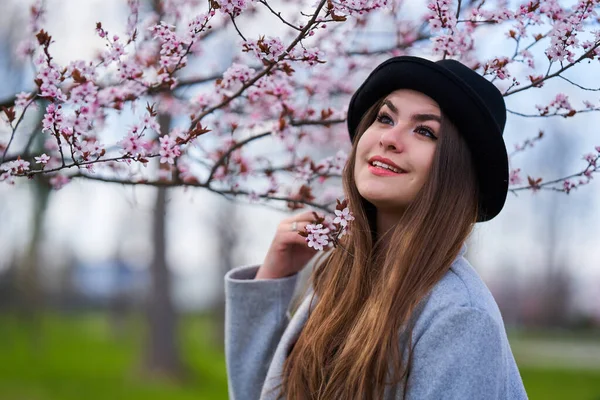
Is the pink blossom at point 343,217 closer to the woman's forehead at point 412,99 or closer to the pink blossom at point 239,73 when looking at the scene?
the woman's forehead at point 412,99

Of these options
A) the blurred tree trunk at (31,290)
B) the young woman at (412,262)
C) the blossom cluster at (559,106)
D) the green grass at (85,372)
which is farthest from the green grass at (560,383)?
the blurred tree trunk at (31,290)

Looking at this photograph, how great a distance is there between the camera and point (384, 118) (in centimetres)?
174

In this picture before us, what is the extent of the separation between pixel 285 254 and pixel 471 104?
0.81m

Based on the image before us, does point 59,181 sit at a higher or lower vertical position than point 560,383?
higher

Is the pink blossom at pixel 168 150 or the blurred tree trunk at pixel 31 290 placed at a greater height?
the pink blossom at pixel 168 150

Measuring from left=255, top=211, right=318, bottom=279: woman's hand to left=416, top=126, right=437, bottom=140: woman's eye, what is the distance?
530 mm

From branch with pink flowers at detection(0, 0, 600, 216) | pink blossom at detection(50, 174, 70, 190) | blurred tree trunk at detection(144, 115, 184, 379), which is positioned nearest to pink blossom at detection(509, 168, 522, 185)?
branch with pink flowers at detection(0, 0, 600, 216)

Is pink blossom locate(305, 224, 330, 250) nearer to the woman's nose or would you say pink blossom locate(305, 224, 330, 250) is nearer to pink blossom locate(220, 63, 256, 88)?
the woman's nose

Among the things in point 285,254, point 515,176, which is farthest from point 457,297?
point 515,176

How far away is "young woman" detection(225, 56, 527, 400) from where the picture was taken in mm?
1432

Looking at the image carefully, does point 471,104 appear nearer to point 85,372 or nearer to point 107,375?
point 107,375

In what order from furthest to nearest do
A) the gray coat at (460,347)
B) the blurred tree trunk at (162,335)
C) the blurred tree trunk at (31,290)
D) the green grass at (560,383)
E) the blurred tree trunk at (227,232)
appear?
1. the blurred tree trunk at (227,232)
2. the blurred tree trunk at (31,290)
3. the blurred tree trunk at (162,335)
4. the green grass at (560,383)
5. the gray coat at (460,347)

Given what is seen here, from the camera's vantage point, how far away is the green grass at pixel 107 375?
994 centimetres

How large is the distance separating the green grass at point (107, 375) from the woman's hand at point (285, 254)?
8.13 metres
